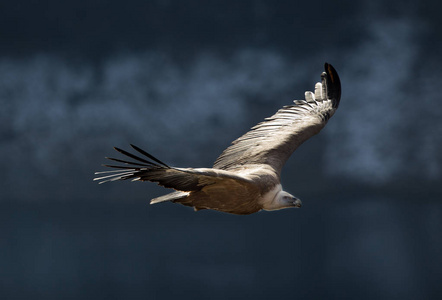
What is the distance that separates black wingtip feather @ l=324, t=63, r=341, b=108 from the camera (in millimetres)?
11297

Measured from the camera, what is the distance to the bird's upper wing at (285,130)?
9375mm

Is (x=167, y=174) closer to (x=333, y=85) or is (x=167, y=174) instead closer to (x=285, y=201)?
(x=285, y=201)

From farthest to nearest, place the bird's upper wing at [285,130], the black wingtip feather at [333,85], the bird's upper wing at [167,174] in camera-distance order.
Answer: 1. the black wingtip feather at [333,85]
2. the bird's upper wing at [285,130]
3. the bird's upper wing at [167,174]

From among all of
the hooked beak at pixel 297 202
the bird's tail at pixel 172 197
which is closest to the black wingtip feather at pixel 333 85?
the hooked beak at pixel 297 202

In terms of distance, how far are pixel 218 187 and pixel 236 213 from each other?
0.76 metres

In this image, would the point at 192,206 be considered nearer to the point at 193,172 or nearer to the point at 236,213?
the point at 236,213

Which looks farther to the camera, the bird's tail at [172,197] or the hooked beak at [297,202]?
the hooked beak at [297,202]

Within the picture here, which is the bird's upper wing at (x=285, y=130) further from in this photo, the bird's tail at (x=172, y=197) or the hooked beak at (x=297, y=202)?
the bird's tail at (x=172, y=197)

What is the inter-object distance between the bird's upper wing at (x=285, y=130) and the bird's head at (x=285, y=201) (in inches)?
25.8

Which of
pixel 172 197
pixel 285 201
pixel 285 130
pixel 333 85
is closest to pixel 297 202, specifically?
pixel 285 201

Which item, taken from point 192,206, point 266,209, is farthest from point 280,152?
point 192,206

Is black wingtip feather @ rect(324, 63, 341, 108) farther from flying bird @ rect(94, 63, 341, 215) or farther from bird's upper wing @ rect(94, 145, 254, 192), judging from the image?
bird's upper wing @ rect(94, 145, 254, 192)

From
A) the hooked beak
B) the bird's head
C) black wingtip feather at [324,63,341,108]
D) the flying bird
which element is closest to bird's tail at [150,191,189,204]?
the flying bird

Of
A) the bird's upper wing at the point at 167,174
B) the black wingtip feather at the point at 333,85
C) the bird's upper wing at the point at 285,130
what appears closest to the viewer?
the bird's upper wing at the point at 167,174
